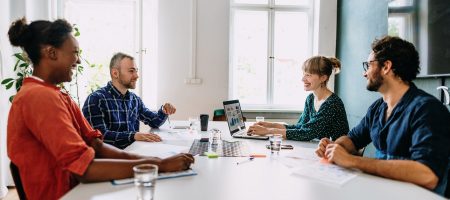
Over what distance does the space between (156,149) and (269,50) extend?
10.1 feet

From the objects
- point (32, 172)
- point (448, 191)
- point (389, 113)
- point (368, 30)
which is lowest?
point (448, 191)

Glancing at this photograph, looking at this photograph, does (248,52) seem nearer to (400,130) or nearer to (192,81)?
(192,81)

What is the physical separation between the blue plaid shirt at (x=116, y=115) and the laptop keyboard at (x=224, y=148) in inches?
19.0

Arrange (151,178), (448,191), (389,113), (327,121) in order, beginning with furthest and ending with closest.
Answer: (327,121), (389,113), (448,191), (151,178)

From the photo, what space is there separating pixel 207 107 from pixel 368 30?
80.1 inches

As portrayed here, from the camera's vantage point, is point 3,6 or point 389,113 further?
point 3,6

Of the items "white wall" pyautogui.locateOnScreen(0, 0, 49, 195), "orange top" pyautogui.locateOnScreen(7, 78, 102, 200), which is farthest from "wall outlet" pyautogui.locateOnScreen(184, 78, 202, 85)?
"orange top" pyautogui.locateOnScreen(7, 78, 102, 200)

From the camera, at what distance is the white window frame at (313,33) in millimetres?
4367

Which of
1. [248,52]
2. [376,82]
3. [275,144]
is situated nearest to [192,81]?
[248,52]

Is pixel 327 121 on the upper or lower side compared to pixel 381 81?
lower

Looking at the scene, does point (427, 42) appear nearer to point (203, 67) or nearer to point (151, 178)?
point (151, 178)

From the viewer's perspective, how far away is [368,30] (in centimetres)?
353

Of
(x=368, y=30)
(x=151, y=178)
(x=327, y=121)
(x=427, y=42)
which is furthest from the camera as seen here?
(x=368, y=30)

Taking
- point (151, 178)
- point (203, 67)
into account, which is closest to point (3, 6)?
point (203, 67)
